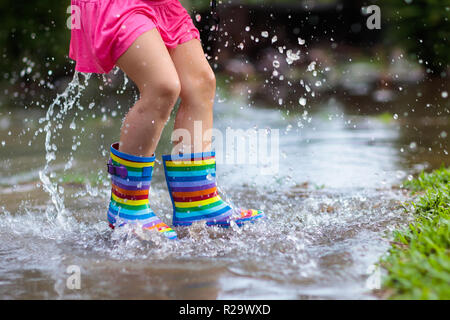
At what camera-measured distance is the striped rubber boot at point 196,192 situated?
7.00 feet

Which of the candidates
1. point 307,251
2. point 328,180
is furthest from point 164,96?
point 328,180

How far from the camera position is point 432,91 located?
25.9 feet

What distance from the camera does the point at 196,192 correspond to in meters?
2.14

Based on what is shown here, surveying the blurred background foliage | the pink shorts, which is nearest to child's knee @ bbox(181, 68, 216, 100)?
the pink shorts

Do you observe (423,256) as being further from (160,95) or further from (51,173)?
(51,173)

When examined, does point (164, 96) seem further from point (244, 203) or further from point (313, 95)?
point (313, 95)

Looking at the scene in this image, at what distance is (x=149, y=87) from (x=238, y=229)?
0.64 m

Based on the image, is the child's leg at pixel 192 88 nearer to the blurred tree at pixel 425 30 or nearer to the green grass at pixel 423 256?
the green grass at pixel 423 256

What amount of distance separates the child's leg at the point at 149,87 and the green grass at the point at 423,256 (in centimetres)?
91

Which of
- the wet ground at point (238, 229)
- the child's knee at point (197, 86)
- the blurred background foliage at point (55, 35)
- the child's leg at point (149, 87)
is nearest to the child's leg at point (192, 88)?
the child's knee at point (197, 86)

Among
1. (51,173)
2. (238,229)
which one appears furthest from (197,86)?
(51,173)

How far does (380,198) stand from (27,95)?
696 cm

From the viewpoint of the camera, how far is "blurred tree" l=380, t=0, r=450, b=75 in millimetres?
9117
